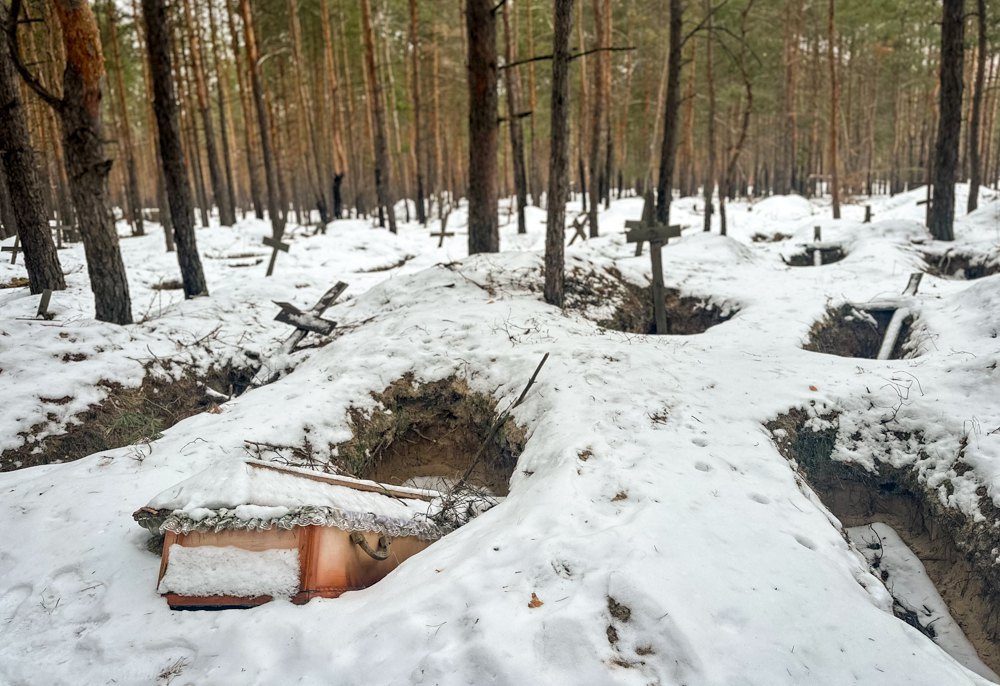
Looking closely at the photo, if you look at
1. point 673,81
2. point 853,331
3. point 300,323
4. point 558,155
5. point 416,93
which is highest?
point 416,93

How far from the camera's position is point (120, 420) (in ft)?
17.3

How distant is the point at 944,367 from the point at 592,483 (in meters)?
3.98

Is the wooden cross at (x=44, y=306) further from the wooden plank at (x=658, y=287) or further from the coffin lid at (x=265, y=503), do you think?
the wooden plank at (x=658, y=287)

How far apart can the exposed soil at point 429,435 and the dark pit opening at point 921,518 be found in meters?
2.38

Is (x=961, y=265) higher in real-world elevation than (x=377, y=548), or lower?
higher

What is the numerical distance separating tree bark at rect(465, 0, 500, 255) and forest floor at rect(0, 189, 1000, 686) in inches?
47.8

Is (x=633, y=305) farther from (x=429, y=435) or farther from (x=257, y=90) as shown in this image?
(x=257, y=90)

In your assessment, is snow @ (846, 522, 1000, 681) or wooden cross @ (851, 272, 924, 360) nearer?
snow @ (846, 522, 1000, 681)

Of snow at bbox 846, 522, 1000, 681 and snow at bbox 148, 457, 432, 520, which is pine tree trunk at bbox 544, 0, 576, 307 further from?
snow at bbox 148, 457, 432, 520

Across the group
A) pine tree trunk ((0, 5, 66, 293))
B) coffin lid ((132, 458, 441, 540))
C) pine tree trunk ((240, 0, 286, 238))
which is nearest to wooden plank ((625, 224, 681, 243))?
coffin lid ((132, 458, 441, 540))

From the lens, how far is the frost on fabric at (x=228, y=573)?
2717 millimetres

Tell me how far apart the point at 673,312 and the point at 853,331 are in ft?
8.46

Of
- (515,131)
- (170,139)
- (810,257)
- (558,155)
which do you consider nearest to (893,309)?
(558,155)

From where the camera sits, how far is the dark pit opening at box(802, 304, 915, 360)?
742 cm
